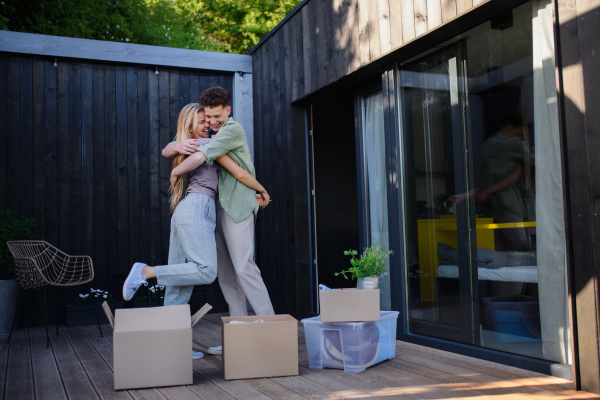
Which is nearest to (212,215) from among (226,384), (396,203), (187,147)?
(187,147)

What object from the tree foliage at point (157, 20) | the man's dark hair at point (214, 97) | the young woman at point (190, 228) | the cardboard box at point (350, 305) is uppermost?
the tree foliage at point (157, 20)

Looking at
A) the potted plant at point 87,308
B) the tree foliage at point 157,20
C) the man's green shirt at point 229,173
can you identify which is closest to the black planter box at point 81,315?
the potted plant at point 87,308

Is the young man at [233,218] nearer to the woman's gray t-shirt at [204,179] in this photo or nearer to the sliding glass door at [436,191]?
the woman's gray t-shirt at [204,179]

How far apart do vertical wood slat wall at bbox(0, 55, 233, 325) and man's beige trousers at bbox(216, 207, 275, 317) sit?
5.95ft

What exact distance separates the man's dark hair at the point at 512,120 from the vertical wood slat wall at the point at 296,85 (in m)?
0.70

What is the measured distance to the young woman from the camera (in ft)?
8.53

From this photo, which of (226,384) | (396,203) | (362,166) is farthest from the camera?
(362,166)

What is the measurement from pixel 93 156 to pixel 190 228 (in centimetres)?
228

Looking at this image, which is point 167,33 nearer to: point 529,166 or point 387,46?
point 387,46

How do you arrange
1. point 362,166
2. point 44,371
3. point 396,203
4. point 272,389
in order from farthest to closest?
point 362,166, point 396,203, point 44,371, point 272,389

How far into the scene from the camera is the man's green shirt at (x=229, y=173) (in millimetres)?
2828

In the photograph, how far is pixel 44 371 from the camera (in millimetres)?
2631

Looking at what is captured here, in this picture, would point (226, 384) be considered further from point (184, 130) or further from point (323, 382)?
point (184, 130)

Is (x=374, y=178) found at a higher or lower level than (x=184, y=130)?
lower
